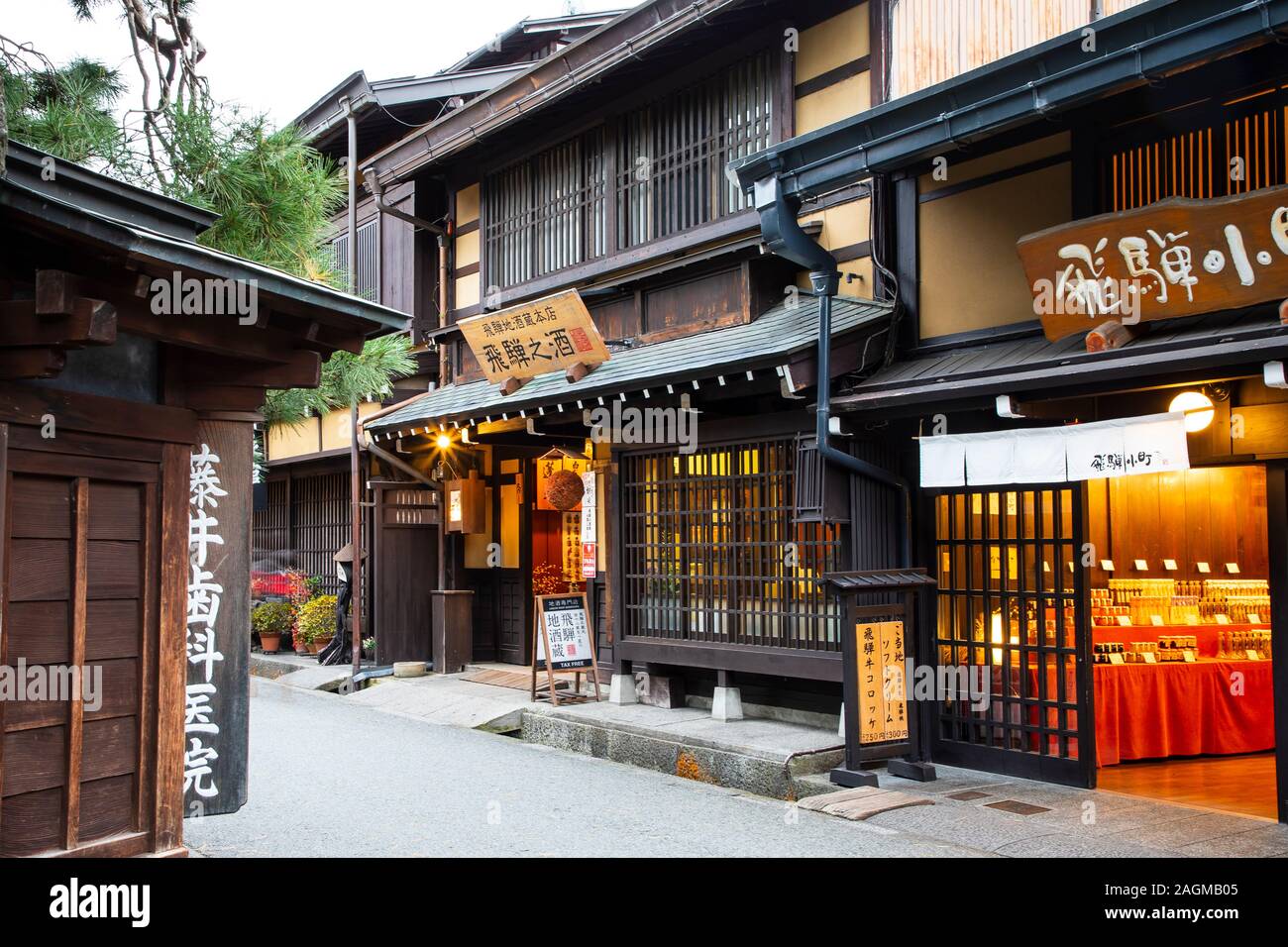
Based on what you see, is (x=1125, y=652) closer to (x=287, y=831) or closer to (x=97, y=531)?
(x=287, y=831)

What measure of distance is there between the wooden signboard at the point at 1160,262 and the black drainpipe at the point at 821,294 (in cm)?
183

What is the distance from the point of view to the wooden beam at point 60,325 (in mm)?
5059

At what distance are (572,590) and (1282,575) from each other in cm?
1119

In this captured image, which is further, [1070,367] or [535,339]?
[535,339]

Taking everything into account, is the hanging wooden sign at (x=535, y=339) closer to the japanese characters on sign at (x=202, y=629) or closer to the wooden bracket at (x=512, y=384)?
the wooden bracket at (x=512, y=384)

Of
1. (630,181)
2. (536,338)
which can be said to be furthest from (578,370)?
(630,181)

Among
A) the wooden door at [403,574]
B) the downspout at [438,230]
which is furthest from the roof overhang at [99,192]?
the wooden door at [403,574]

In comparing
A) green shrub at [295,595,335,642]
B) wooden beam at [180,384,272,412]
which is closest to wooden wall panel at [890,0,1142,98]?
wooden beam at [180,384,272,412]

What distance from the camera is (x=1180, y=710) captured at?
11078mm

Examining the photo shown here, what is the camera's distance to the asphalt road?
318 inches

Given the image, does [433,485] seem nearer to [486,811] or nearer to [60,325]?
[486,811]

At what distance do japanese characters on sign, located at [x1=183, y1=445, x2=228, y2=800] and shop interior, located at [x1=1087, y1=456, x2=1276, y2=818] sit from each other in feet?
23.9

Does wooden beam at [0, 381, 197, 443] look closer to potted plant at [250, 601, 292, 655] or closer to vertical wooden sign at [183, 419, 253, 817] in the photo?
vertical wooden sign at [183, 419, 253, 817]

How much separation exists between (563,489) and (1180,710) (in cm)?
755
